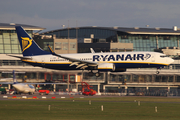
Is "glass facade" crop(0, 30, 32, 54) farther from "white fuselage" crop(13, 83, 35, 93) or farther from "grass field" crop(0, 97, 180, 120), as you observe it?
"grass field" crop(0, 97, 180, 120)

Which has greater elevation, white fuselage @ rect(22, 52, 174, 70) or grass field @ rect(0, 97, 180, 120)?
white fuselage @ rect(22, 52, 174, 70)

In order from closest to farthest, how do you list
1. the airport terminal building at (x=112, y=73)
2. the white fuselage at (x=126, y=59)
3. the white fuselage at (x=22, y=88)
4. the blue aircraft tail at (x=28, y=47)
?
the white fuselage at (x=126, y=59) → the blue aircraft tail at (x=28, y=47) → the white fuselage at (x=22, y=88) → the airport terminal building at (x=112, y=73)

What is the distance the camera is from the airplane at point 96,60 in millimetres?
71375

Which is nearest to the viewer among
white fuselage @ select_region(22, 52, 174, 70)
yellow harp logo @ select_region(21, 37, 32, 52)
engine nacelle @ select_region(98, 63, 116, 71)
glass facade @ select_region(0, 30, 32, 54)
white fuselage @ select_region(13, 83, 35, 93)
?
engine nacelle @ select_region(98, 63, 116, 71)

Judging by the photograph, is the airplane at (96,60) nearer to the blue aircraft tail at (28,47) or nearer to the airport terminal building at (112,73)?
the blue aircraft tail at (28,47)

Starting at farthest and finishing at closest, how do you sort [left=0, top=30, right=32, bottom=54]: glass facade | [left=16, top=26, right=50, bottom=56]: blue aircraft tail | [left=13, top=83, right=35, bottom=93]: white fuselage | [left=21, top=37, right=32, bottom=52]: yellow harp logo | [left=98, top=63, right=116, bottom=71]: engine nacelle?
[left=0, top=30, right=32, bottom=54]: glass facade, [left=13, top=83, right=35, bottom=93]: white fuselage, [left=21, top=37, right=32, bottom=52]: yellow harp logo, [left=16, top=26, right=50, bottom=56]: blue aircraft tail, [left=98, top=63, right=116, bottom=71]: engine nacelle

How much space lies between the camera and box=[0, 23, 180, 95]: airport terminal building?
115000 mm

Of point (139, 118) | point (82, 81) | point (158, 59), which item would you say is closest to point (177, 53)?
point (82, 81)

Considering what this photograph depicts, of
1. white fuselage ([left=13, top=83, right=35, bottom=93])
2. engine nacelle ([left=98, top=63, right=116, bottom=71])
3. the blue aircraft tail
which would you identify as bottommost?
white fuselage ([left=13, top=83, right=35, bottom=93])

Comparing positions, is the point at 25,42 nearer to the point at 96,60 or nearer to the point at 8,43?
the point at 96,60

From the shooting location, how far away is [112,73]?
12512 cm

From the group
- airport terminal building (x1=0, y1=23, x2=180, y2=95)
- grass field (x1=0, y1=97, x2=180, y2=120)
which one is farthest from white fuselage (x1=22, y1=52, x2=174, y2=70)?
airport terminal building (x1=0, y1=23, x2=180, y2=95)

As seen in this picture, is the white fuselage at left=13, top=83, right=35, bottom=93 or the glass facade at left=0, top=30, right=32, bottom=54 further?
the glass facade at left=0, top=30, right=32, bottom=54

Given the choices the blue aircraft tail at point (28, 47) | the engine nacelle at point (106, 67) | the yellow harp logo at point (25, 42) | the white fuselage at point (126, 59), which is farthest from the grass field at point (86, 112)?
the yellow harp logo at point (25, 42)
